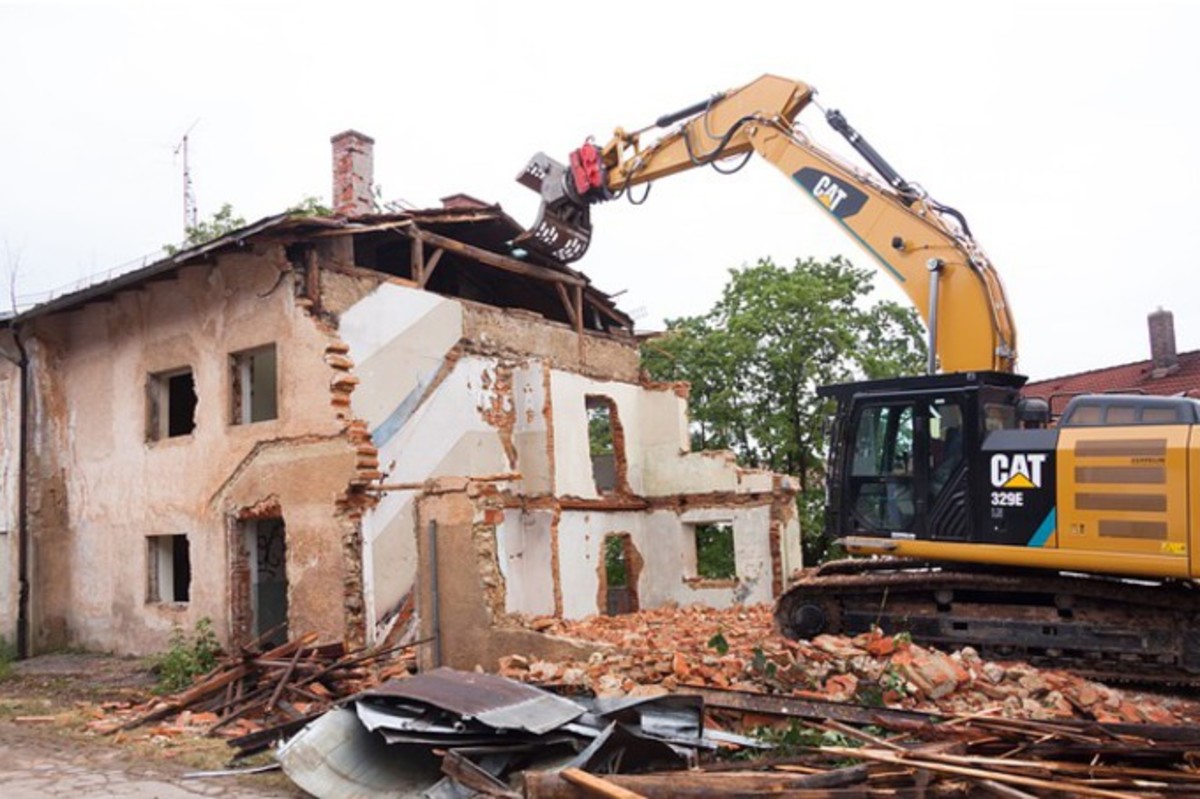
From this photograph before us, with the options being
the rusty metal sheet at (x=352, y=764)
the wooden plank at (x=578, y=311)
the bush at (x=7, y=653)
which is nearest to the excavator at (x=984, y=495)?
the rusty metal sheet at (x=352, y=764)

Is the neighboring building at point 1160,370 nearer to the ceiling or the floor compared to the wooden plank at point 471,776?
nearer to the ceiling

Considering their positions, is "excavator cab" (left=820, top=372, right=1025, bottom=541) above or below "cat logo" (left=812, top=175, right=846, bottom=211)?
Answer: below

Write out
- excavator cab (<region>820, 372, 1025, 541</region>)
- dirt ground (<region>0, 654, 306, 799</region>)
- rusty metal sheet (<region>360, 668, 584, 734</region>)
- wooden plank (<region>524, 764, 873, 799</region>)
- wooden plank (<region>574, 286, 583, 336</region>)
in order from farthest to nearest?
wooden plank (<region>574, 286, 583, 336</region>) < excavator cab (<region>820, 372, 1025, 541</region>) < dirt ground (<region>0, 654, 306, 799</region>) < rusty metal sheet (<region>360, 668, 584, 734</region>) < wooden plank (<region>524, 764, 873, 799</region>)

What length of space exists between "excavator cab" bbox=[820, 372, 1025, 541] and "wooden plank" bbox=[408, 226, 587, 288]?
22.2ft

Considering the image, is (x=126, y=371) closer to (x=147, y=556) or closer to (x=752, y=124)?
(x=147, y=556)

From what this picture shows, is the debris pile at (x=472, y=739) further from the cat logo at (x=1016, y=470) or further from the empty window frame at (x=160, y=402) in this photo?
the empty window frame at (x=160, y=402)

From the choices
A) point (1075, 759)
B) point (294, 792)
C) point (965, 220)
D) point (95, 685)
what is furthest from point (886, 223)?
point (95, 685)

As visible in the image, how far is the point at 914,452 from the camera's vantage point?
31.3ft

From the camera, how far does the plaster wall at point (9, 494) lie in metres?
15.8

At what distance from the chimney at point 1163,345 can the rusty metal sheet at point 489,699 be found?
20.7m

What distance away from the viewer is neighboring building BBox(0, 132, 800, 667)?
12.6 meters

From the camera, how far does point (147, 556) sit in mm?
14648

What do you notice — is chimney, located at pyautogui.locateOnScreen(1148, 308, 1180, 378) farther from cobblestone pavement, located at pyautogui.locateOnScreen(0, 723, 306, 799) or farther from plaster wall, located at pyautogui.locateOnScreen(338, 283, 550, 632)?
cobblestone pavement, located at pyautogui.locateOnScreen(0, 723, 306, 799)

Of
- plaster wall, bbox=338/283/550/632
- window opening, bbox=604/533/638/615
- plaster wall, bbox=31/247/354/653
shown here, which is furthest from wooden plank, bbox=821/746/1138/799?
window opening, bbox=604/533/638/615
